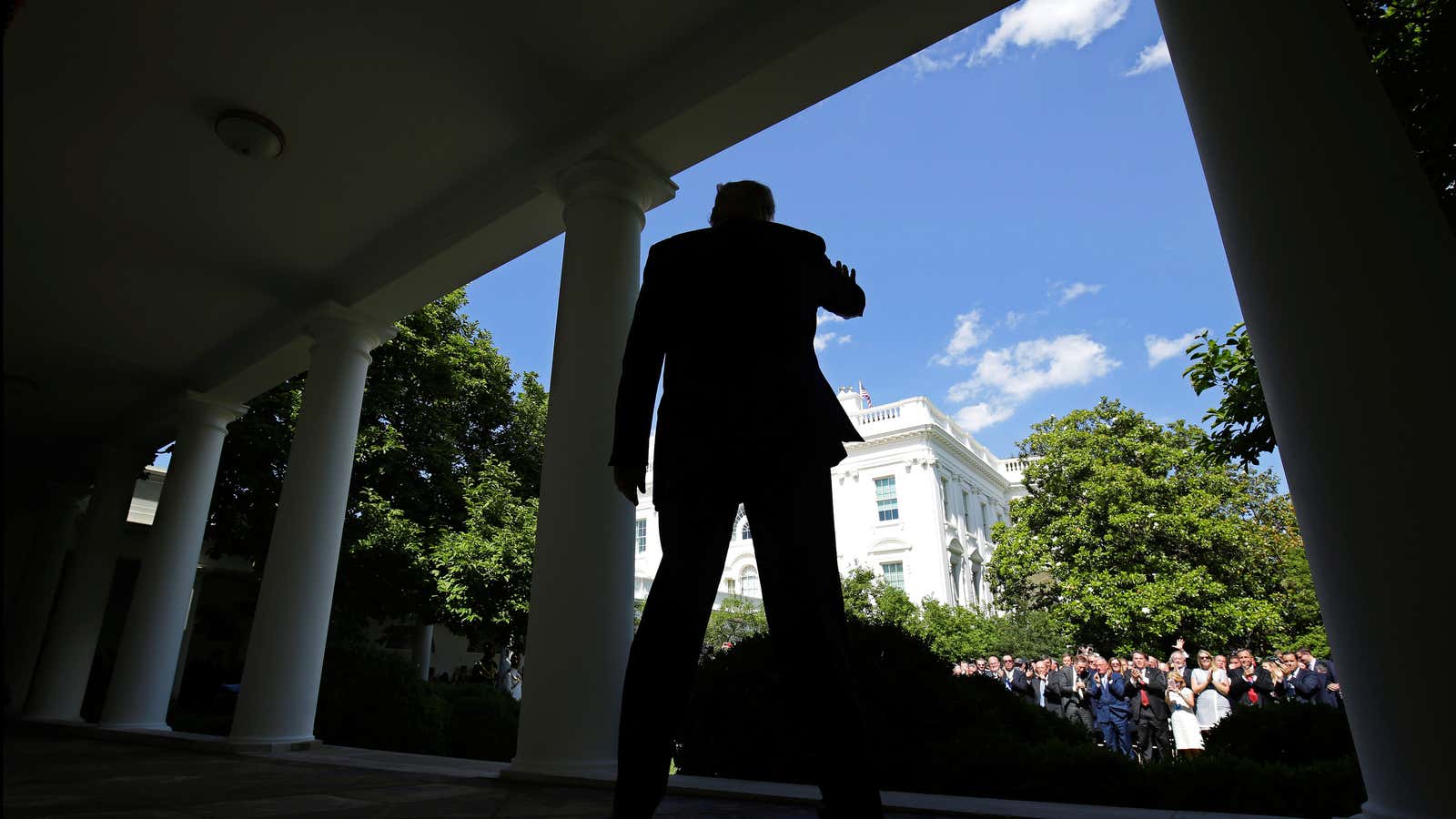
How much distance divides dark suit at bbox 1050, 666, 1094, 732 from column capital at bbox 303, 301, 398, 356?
12418mm

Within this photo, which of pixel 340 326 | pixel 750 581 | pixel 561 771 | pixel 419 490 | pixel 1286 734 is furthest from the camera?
pixel 750 581

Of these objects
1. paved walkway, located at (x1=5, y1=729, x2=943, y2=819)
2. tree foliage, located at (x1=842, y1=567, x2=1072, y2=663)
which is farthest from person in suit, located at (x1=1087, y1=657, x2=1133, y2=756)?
tree foliage, located at (x1=842, y1=567, x2=1072, y2=663)

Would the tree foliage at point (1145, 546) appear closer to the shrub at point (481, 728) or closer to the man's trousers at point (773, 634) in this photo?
the shrub at point (481, 728)

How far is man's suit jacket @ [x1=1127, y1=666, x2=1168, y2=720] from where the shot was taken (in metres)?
11.8

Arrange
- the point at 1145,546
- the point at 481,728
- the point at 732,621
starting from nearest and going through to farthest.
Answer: the point at 481,728 → the point at 1145,546 → the point at 732,621

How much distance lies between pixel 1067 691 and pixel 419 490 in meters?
13.1

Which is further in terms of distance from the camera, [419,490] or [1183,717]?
[419,490]

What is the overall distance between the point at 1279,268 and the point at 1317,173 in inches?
13.1

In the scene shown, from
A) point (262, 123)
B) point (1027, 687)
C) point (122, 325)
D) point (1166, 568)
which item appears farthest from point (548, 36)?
point (1166, 568)

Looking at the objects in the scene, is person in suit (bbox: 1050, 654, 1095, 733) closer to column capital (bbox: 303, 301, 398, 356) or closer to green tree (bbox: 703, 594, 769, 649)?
green tree (bbox: 703, 594, 769, 649)

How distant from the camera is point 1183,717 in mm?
10344

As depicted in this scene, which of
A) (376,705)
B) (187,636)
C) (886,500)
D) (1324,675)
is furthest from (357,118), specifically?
(886,500)

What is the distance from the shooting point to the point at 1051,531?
24719 millimetres

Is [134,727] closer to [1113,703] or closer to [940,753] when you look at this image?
[940,753]
